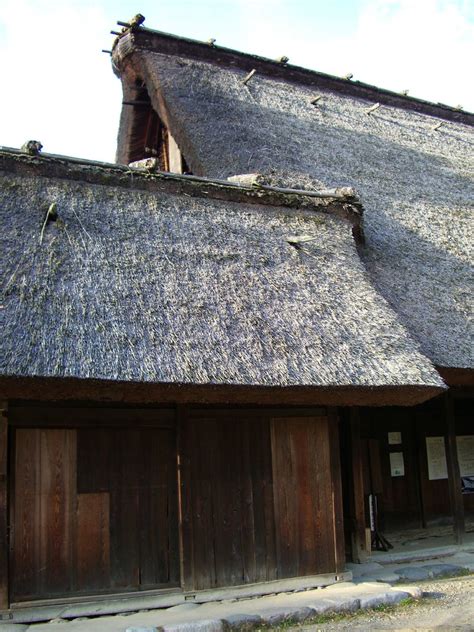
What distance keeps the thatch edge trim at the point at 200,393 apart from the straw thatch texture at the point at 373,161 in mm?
1255

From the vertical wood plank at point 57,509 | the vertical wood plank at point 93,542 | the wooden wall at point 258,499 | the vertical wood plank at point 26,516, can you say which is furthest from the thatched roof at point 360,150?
the vertical wood plank at point 26,516

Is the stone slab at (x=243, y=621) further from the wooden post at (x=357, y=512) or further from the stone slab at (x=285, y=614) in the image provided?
the wooden post at (x=357, y=512)

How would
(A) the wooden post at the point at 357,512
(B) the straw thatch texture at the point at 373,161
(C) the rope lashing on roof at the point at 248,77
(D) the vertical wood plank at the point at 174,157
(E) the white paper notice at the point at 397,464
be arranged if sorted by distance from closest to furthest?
(A) the wooden post at the point at 357,512
(B) the straw thatch texture at the point at 373,161
(E) the white paper notice at the point at 397,464
(D) the vertical wood plank at the point at 174,157
(C) the rope lashing on roof at the point at 248,77

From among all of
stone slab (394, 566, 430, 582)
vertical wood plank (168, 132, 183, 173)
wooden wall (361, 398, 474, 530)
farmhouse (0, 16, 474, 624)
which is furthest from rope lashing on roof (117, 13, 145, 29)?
stone slab (394, 566, 430, 582)

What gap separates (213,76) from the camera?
13305mm

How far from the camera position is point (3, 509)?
19.0ft

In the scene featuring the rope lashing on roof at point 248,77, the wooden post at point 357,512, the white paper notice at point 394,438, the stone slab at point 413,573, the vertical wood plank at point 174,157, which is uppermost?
the rope lashing on roof at point 248,77

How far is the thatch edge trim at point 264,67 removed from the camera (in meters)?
12.9

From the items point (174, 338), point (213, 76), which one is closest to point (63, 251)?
point (174, 338)

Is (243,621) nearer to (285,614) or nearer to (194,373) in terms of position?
(285,614)

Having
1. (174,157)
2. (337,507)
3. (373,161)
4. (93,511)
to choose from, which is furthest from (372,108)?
(93,511)

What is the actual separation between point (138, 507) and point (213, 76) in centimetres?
975

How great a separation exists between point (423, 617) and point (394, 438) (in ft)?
15.0

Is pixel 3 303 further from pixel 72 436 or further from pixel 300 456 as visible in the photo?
pixel 300 456
